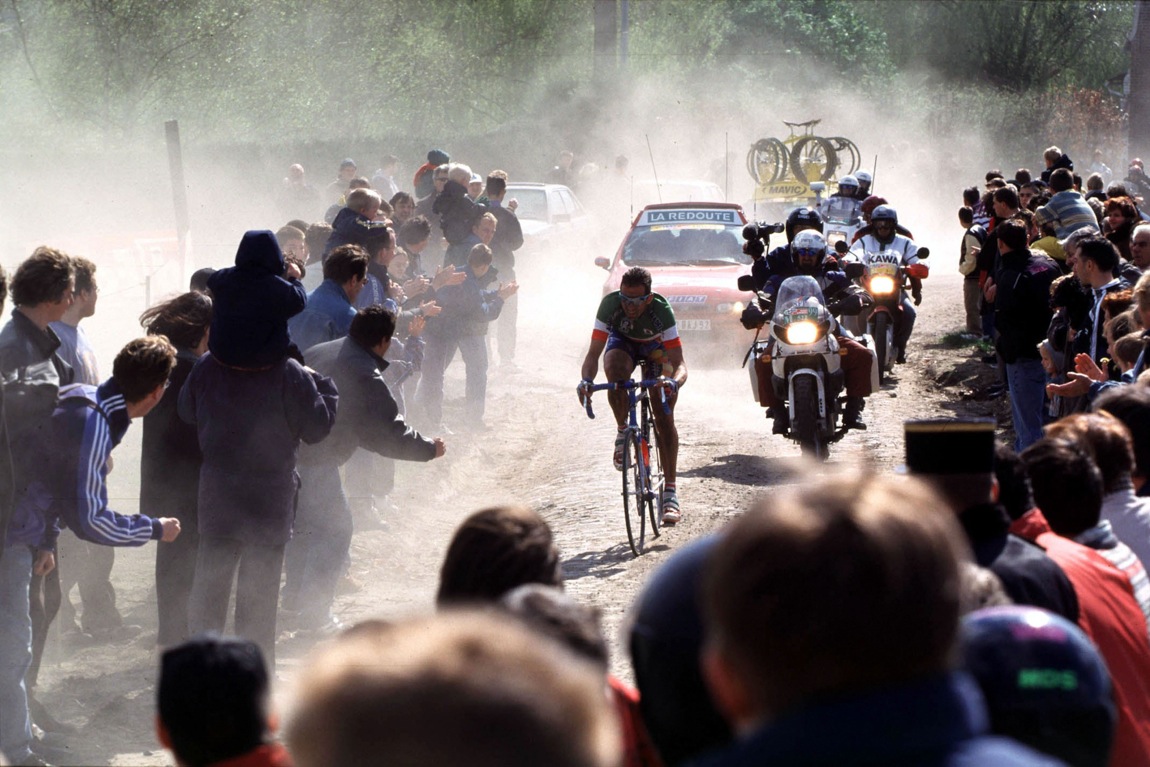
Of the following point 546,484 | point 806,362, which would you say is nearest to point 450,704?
point 806,362

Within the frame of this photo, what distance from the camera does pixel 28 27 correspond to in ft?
90.7

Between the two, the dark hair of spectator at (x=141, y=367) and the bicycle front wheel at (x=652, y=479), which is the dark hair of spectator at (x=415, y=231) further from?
the dark hair of spectator at (x=141, y=367)

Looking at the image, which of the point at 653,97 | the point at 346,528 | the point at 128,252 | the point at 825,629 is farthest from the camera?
the point at 653,97

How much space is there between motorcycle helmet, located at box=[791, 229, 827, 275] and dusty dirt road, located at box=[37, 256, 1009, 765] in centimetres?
162

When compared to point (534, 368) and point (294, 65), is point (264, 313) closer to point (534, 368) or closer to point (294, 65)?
point (534, 368)

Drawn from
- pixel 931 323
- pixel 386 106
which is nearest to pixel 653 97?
pixel 386 106

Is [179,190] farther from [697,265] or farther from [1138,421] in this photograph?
[1138,421]

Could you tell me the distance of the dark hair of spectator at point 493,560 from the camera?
3.12 m

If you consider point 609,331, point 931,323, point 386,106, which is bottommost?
point 931,323

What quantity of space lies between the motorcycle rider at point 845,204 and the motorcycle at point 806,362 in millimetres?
7464

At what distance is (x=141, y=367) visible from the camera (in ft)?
19.1

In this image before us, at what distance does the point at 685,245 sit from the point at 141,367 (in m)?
12.2

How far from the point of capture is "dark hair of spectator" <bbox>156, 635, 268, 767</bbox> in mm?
2805

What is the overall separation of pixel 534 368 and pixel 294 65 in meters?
20.7
